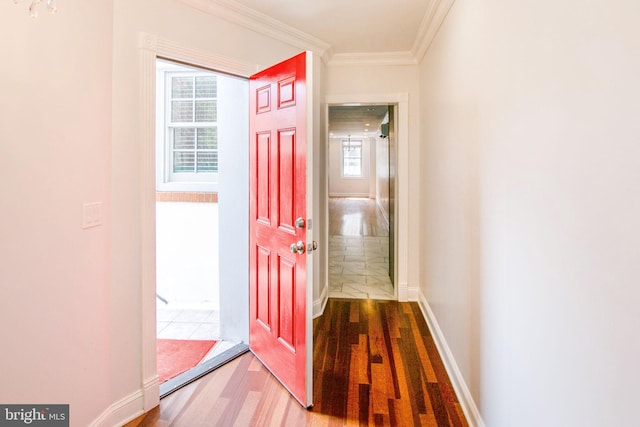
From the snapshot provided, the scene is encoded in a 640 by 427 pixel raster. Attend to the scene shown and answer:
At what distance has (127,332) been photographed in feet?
6.43

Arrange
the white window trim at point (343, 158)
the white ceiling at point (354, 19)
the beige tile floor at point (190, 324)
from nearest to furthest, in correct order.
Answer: the white ceiling at point (354, 19), the beige tile floor at point (190, 324), the white window trim at point (343, 158)

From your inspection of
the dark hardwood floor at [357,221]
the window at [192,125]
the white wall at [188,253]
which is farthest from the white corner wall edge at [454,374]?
the dark hardwood floor at [357,221]

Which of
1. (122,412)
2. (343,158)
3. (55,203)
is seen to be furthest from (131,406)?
(343,158)

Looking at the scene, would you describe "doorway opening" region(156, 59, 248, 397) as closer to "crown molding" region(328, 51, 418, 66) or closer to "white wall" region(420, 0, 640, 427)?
"crown molding" region(328, 51, 418, 66)

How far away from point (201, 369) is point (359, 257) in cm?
363

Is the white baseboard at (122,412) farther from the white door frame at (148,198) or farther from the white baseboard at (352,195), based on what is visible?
the white baseboard at (352,195)

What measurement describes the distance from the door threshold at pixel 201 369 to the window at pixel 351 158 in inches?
515

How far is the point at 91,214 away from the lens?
1742mm

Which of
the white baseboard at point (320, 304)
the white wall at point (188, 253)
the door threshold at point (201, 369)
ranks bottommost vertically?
the door threshold at point (201, 369)

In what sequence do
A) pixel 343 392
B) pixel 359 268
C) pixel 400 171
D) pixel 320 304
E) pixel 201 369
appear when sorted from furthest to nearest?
pixel 359 268, pixel 400 171, pixel 320 304, pixel 201 369, pixel 343 392

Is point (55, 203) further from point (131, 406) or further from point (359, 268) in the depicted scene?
point (359, 268)

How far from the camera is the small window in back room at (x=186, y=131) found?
407 centimetres

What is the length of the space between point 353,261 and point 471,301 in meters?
3.58

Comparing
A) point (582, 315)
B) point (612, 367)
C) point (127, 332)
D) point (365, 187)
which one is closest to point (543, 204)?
point (582, 315)
